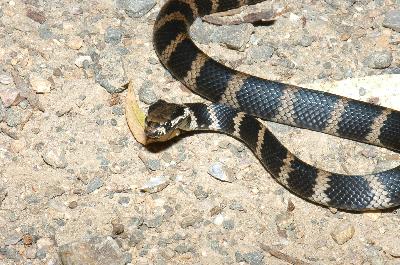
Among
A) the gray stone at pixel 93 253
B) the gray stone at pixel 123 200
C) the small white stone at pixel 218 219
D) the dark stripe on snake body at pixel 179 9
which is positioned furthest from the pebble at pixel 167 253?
the dark stripe on snake body at pixel 179 9

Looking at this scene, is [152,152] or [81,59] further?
[81,59]

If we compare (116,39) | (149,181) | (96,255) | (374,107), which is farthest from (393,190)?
(116,39)

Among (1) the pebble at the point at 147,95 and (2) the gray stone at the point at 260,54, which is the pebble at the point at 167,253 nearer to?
(1) the pebble at the point at 147,95

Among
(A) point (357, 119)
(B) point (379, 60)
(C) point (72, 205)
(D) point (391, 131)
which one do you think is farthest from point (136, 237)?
(B) point (379, 60)

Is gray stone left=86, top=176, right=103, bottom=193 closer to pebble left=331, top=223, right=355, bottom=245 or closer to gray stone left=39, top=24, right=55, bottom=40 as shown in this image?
gray stone left=39, top=24, right=55, bottom=40

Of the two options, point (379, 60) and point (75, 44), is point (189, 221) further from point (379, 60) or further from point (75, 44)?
point (379, 60)

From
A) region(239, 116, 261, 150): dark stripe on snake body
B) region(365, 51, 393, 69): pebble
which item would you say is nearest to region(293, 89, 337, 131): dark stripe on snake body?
region(239, 116, 261, 150): dark stripe on snake body
